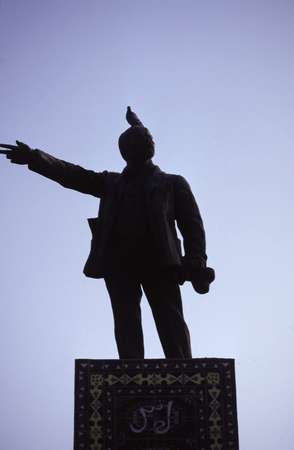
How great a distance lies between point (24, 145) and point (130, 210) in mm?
1338

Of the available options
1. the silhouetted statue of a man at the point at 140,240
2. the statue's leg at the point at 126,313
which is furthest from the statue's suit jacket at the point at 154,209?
the statue's leg at the point at 126,313

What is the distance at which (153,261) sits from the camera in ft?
23.9

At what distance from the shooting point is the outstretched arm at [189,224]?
734 centimetres

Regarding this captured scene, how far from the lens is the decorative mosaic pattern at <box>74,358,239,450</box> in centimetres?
611

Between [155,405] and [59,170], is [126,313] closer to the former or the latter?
[155,405]

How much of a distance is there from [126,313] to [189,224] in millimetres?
1220

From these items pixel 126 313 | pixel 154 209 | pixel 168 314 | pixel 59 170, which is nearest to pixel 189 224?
pixel 154 209

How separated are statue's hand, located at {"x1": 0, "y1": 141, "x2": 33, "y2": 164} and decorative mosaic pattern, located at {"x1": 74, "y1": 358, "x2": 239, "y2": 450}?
93.0 inches

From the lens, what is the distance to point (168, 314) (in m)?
7.07

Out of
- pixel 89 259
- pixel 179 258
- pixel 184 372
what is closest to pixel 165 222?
pixel 179 258

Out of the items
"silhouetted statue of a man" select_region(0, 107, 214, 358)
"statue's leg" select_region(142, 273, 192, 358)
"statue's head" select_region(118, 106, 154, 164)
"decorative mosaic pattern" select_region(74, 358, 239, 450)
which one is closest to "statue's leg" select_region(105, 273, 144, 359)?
"silhouetted statue of a man" select_region(0, 107, 214, 358)

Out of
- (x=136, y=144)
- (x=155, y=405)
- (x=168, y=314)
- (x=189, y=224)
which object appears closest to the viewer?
(x=155, y=405)

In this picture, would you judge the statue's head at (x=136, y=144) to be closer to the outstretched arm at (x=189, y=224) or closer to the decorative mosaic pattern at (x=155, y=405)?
the outstretched arm at (x=189, y=224)

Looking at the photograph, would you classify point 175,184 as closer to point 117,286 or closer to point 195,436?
point 117,286
